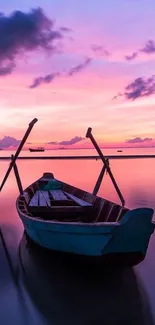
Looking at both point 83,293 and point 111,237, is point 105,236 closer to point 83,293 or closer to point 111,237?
point 111,237

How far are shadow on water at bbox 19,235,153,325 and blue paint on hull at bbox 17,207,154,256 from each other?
92 centimetres

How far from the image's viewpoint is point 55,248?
983 cm

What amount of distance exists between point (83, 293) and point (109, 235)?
5.26 ft

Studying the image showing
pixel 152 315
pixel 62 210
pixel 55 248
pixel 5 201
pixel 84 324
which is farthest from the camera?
pixel 5 201

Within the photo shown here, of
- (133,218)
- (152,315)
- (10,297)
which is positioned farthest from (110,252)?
(10,297)

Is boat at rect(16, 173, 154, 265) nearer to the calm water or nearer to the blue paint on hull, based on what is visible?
the blue paint on hull

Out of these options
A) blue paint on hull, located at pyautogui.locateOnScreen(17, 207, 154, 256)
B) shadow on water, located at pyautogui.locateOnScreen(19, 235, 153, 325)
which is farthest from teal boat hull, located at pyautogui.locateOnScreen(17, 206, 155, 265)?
shadow on water, located at pyautogui.locateOnScreen(19, 235, 153, 325)

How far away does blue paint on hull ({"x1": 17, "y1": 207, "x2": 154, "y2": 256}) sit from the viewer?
825 centimetres

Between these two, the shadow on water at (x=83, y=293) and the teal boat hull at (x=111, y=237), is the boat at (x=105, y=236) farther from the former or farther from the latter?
the shadow on water at (x=83, y=293)

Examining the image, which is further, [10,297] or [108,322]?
[10,297]

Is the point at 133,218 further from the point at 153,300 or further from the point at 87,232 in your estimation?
the point at 153,300

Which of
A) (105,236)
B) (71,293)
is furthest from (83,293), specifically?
(105,236)

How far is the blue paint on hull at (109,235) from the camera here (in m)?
A: 8.25

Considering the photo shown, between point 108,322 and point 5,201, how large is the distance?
19.6 m
